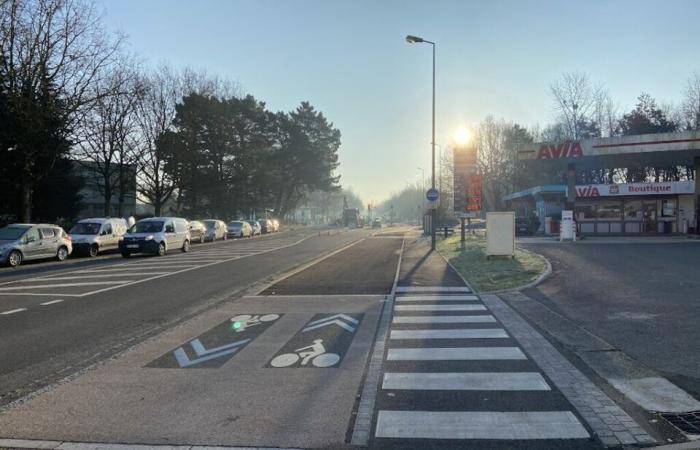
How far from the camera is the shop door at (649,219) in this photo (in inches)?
1320

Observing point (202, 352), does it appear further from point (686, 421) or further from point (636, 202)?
point (636, 202)

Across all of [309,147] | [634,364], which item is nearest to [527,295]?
[634,364]

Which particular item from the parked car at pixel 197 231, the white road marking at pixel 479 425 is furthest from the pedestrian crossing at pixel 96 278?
the parked car at pixel 197 231

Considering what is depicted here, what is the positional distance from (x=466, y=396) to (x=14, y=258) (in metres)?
20.6

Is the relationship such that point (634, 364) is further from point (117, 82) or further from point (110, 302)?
point (117, 82)

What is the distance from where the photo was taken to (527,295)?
1191 cm

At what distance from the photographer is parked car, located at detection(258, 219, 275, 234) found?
190ft

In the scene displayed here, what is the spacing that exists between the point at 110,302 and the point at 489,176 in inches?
2077

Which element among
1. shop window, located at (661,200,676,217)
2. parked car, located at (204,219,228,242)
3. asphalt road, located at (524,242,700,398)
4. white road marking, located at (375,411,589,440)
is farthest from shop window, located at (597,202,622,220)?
white road marking, located at (375,411,589,440)

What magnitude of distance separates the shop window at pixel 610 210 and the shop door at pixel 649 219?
4.82ft

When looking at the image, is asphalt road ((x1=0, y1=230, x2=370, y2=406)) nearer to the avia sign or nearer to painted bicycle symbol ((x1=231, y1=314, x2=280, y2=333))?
painted bicycle symbol ((x1=231, y1=314, x2=280, y2=333))

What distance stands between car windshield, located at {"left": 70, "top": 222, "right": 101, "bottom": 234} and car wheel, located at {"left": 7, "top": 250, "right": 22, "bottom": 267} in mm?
4865

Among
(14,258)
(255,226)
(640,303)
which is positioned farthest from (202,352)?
(255,226)

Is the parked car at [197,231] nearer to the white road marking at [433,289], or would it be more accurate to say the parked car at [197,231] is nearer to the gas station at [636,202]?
the gas station at [636,202]
